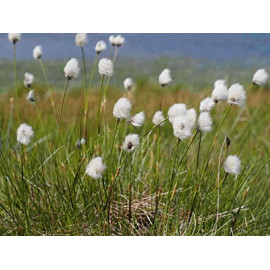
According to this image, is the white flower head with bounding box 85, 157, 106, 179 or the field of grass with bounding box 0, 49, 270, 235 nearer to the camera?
the white flower head with bounding box 85, 157, 106, 179

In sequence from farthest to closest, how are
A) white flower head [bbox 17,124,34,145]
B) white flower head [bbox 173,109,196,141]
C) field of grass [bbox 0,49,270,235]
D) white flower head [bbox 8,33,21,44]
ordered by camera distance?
1. white flower head [bbox 8,33,21,44]
2. field of grass [bbox 0,49,270,235]
3. white flower head [bbox 17,124,34,145]
4. white flower head [bbox 173,109,196,141]

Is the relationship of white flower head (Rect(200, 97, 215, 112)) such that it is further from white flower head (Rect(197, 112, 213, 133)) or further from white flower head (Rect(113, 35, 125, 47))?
white flower head (Rect(113, 35, 125, 47))

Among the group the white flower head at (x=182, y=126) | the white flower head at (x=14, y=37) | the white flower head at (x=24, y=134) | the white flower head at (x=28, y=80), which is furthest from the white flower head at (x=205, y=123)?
the white flower head at (x=14, y=37)

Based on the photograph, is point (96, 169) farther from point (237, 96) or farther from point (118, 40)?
point (118, 40)

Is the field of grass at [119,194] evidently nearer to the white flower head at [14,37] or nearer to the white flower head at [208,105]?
the white flower head at [208,105]

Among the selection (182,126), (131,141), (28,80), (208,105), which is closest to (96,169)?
(131,141)

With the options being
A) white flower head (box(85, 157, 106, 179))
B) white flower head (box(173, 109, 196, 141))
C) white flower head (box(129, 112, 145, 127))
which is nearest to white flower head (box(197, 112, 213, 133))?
white flower head (box(173, 109, 196, 141))

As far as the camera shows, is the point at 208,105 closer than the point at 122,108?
No

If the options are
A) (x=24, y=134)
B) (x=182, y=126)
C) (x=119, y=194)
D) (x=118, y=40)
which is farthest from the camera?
(x=118, y=40)

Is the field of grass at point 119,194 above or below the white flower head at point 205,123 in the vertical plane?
below

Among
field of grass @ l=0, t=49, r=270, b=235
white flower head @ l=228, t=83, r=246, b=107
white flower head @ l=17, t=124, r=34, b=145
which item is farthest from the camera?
field of grass @ l=0, t=49, r=270, b=235

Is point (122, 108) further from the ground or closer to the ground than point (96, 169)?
further from the ground
